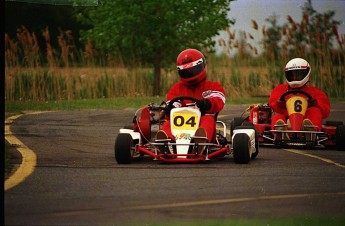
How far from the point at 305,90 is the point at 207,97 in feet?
7.28

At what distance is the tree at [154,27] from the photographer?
60.8ft

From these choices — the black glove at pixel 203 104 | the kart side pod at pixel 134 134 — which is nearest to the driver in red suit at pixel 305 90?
the black glove at pixel 203 104

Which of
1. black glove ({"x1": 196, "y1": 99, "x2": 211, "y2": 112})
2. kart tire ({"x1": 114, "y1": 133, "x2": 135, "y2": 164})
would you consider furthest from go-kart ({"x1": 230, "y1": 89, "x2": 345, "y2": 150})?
kart tire ({"x1": 114, "y1": 133, "x2": 135, "y2": 164})

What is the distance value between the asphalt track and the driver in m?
0.36

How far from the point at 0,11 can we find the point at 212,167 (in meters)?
3.62

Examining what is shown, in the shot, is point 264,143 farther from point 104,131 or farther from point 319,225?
point 319,225

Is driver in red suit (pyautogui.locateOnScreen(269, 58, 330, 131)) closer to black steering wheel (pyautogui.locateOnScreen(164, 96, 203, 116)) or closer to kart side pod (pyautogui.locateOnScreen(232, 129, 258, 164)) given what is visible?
black steering wheel (pyautogui.locateOnScreen(164, 96, 203, 116))

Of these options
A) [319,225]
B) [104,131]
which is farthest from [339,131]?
[319,225]

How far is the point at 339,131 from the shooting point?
10.9 meters

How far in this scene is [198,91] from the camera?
10148 mm

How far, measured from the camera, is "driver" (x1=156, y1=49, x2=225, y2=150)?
9594 millimetres

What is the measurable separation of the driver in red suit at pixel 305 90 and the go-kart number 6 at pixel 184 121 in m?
1.93

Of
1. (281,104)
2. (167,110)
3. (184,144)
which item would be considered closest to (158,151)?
(184,144)

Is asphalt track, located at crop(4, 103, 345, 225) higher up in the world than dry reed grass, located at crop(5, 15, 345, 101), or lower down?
lower down
